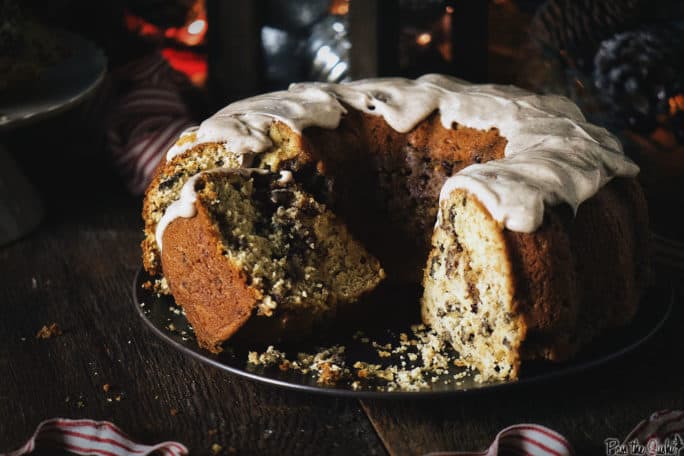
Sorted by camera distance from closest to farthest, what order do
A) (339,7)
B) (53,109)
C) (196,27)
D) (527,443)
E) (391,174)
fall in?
(527,443) < (391,174) < (53,109) < (339,7) < (196,27)

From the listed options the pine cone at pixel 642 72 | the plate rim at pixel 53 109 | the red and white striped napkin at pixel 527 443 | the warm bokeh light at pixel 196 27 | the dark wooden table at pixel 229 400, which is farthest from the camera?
the warm bokeh light at pixel 196 27

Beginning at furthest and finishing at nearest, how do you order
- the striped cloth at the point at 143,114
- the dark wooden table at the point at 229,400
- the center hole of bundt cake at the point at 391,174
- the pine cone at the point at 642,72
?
the striped cloth at the point at 143,114 → the pine cone at the point at 642,72 → the center hole of bundt cake at the point at 391,174 → the dark wooden table at the point at 229,400

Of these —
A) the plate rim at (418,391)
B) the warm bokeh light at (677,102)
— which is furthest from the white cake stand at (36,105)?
the warm bokeh light at (677,102)

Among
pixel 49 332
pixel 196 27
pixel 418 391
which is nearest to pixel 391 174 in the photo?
pixel 418 391

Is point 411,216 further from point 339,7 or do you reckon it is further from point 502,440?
point 339,7

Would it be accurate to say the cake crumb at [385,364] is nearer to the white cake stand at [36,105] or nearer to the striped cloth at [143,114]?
the white cake stand at [36,105]

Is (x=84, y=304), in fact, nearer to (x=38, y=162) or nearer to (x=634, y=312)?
(x=38, y=162)
